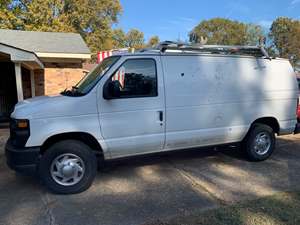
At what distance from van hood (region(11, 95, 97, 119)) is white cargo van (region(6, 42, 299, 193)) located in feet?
0.05

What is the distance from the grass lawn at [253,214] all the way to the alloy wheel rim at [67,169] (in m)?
1.55

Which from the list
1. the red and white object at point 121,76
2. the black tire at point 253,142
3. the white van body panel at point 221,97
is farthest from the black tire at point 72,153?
the black tire at point 253,142

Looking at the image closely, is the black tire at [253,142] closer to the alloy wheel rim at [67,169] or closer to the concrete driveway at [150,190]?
the concrete driveway at [150,190]

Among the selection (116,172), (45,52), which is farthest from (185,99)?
(45,52)

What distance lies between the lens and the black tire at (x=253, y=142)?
5926 mm

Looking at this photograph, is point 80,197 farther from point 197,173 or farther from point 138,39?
point 138,39

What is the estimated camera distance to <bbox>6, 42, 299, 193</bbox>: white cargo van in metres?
4.31

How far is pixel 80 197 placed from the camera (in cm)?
440

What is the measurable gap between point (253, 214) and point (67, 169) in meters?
2.69

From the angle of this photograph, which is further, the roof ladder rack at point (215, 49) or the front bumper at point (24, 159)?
the roof ladder rack at point (215, 49)

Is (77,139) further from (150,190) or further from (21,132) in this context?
(150,190)

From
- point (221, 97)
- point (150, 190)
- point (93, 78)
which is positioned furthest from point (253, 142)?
point (93, 78)

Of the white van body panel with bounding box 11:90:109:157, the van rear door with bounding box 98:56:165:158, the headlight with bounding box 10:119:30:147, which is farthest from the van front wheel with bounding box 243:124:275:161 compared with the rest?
the headlight with bounding box 10:119:30:147

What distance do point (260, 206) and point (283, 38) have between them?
169ft
